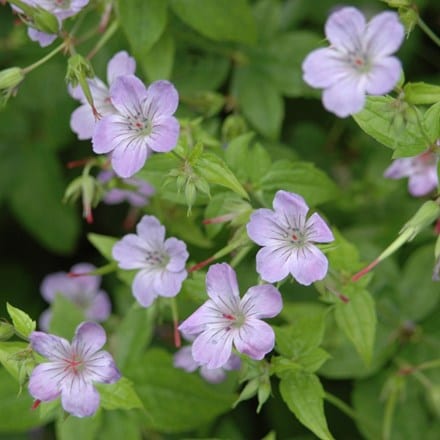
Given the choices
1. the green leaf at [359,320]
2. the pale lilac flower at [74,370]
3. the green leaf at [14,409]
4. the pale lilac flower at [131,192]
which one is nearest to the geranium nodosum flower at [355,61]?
the green leaf at [359,320]

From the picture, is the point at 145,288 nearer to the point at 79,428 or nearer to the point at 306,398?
the point at 306,398

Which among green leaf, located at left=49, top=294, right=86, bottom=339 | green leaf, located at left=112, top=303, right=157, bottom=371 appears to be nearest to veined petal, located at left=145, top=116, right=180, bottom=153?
green leaf, located at left=112, top=303, right=157, bottom=371

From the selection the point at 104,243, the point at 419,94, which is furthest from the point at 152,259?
the point at 419,94

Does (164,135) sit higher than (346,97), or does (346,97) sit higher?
(346,97)

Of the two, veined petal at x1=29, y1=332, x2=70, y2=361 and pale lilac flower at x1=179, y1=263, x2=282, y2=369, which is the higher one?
pale lilac flower at x1=179, y1=263, x2=282, y2=369

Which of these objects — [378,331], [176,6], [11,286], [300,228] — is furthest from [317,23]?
[300,228]

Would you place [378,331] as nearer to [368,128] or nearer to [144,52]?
[368,128]

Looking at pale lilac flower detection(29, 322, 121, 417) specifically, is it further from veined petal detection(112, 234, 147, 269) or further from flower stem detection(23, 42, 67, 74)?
flower stem detection(23, 42, 67, 74)

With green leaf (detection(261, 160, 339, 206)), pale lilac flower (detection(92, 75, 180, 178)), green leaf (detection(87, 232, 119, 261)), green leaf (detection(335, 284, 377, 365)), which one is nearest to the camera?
pale lilac flower (detection(92, 75, 180, 178))
